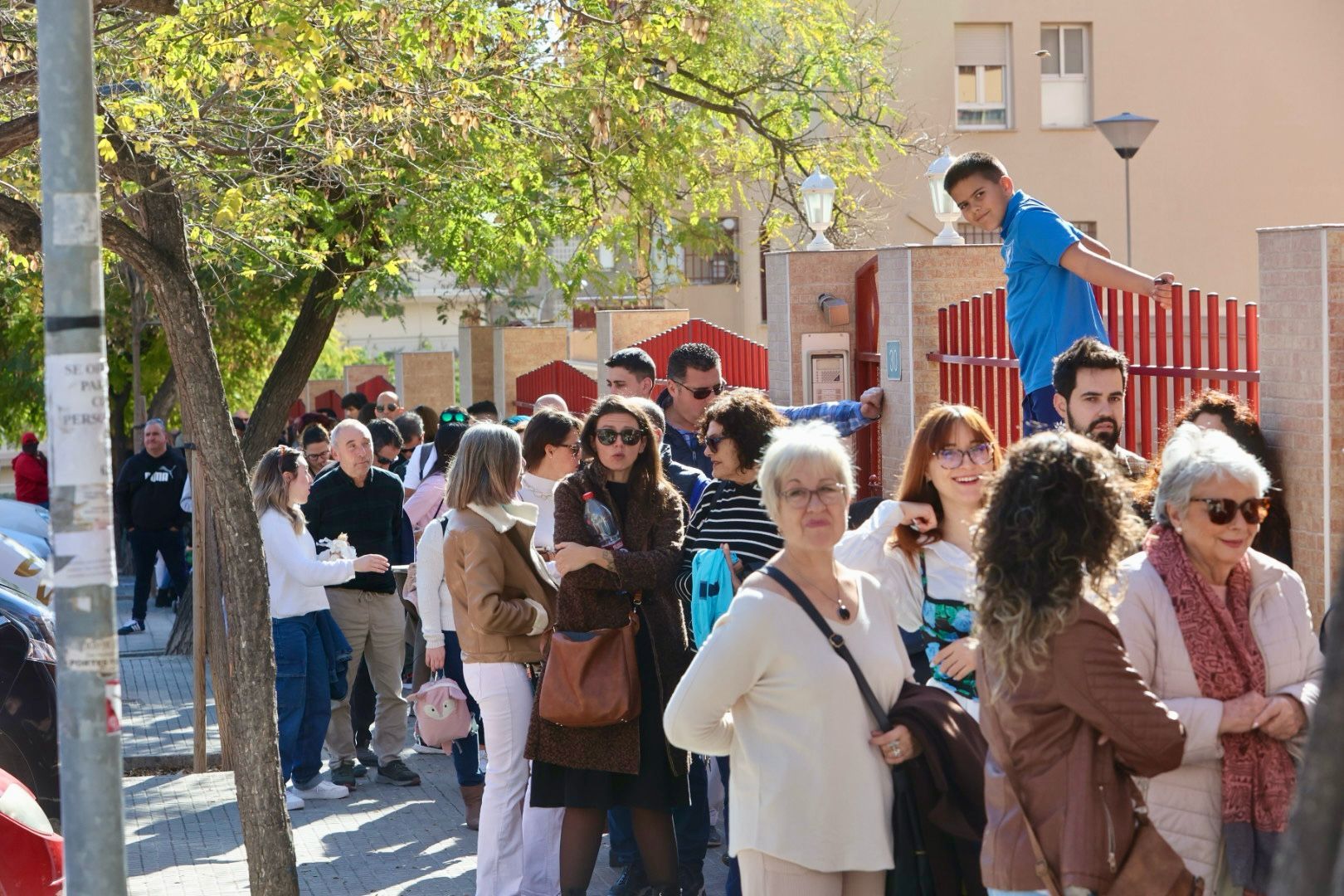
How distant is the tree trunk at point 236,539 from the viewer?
6.60 m

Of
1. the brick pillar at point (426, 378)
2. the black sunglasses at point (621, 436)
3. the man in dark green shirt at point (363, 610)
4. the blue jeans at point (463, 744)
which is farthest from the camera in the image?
the brick pillar at point (426, 378)

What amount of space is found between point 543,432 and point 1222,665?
4071 mm

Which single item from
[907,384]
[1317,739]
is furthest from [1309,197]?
[1317,739]

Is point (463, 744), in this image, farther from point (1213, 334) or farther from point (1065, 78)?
point (1065, 78)

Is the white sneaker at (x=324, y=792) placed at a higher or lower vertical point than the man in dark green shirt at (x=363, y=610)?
lower

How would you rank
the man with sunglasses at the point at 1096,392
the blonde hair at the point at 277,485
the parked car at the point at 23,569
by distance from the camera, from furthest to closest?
the parked car at the point at 23,569 < the blonde hair at the point at 277,485 < the man with sunglasses at the point at 1096,392

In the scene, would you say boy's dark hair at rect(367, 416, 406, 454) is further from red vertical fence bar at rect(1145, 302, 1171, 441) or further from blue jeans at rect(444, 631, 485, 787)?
red vertical fence bar at rect(1145, 302, 1171, 441)

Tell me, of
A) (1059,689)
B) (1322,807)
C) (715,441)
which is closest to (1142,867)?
(1059,689)

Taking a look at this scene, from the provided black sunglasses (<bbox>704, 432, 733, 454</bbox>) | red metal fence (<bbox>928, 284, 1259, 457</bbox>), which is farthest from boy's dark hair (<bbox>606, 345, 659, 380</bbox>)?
black sunglasses (<bbox>704, 432, 733, 454</bbox>)

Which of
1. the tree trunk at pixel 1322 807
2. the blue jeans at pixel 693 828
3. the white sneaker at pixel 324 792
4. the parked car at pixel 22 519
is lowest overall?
the white sneaker at pixel 324 792

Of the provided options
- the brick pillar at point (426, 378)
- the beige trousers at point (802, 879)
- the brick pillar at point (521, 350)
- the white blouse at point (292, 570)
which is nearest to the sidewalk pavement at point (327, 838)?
the white blouse at point (292, 570)

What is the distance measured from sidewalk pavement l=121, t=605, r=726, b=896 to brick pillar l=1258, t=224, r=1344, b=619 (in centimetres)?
296

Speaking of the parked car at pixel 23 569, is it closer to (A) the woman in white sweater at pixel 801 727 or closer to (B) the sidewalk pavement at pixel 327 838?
(B) the sidewalk pavement at pixel 327 838

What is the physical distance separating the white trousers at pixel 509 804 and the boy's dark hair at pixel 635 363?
211cm
